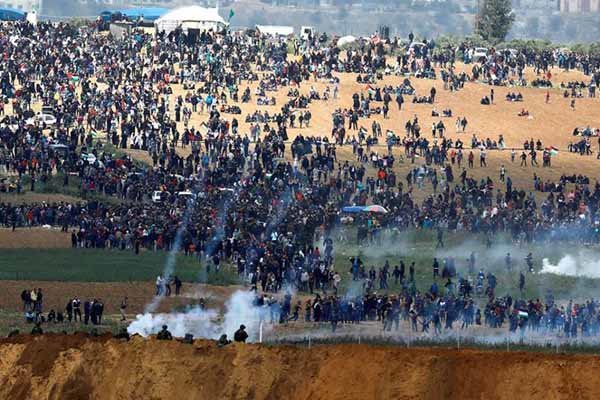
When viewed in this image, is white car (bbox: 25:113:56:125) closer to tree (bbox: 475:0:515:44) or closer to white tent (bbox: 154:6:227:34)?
white tent (bbox: 154:6:227:34)

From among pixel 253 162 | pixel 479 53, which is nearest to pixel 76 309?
pixel 253 162

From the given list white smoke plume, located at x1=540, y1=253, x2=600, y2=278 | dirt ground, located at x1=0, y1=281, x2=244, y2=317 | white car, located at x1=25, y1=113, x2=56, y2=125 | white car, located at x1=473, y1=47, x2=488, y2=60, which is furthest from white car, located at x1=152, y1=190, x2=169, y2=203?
white car, located at x1=473, y1=47, x2=488, y2=60

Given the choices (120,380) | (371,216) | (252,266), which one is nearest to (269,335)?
(252,266)

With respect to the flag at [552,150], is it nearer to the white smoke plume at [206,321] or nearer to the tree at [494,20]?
the white smoke plume at [206,321]

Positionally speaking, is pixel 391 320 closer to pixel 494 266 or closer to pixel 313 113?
pixel 494 266

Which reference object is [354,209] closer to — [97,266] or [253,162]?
[253,162]
